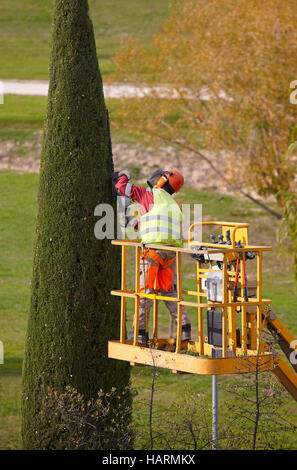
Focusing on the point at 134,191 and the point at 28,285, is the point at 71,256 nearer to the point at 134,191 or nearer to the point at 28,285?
the point at 134,191

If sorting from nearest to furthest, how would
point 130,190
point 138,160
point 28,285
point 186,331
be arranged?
1. point 130,190
2. point 186,331
3. point 28,285
4. point 138,160

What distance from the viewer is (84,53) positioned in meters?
11.2

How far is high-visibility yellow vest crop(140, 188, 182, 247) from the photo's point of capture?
397 inches

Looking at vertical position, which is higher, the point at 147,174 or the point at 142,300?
the point at 147,174

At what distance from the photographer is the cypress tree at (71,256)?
35.6 ft

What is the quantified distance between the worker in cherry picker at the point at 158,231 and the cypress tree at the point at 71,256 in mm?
514

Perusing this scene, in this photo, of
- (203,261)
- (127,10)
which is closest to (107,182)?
(203,261)

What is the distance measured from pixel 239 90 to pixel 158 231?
17.1 metres

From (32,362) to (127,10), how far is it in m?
42.6

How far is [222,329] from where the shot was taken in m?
→ 9.75

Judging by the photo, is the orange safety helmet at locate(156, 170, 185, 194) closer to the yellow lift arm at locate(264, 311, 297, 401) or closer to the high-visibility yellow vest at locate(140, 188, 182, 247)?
the high-visibility yellow vest at locate(140, 188, 182, 247)

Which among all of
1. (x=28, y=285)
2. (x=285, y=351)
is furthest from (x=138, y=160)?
(x=285, y=351)

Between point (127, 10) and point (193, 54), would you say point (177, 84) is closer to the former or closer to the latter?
point (193, 54)

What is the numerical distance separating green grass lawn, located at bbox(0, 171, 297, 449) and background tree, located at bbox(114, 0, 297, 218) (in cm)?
240
